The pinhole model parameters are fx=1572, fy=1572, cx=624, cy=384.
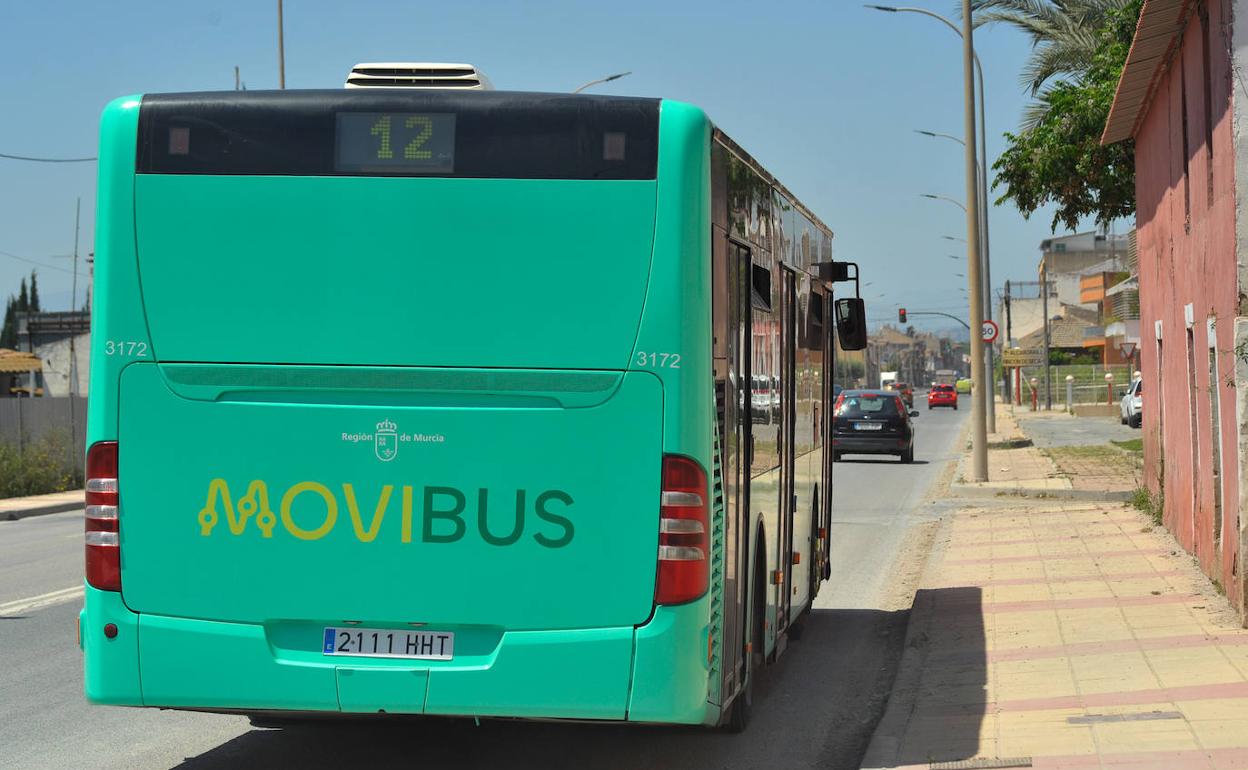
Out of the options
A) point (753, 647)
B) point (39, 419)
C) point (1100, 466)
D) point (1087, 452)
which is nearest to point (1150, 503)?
point (1100, 466)

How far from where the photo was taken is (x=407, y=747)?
7.61m

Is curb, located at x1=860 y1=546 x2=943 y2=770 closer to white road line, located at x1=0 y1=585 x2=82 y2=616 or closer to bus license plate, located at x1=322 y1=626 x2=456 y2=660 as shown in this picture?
bus license plate, located at x1=322 y1=626 x2=456 y2=660

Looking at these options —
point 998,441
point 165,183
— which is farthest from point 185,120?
point 998,441

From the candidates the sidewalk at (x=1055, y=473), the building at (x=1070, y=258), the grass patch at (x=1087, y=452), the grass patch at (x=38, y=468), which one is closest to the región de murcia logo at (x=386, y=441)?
the sidewalk at (x=1055, y=473)

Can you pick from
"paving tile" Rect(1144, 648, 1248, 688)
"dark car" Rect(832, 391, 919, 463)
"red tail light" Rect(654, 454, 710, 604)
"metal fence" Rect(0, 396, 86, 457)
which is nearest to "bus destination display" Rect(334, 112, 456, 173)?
"red tail light" Rect(654, 454, 710, 604)

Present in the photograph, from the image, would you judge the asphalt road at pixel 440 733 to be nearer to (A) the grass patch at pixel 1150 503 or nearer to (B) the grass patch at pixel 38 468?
(A) the grass patch at pixel 1150 503

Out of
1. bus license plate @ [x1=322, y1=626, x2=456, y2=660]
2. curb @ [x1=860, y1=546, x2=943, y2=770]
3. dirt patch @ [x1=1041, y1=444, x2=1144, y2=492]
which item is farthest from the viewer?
dirt patch @ [x1=1041, y1=444, x2=1144, y2=492]

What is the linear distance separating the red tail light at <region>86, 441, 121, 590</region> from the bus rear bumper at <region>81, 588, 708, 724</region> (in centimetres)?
7

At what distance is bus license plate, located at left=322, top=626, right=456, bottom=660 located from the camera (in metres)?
5.95

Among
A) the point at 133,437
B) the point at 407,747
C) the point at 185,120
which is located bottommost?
the point at 407,747

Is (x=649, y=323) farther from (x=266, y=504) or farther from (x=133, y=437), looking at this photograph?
(x=133, y=437)

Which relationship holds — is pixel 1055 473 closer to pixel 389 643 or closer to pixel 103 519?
pixel 389 643

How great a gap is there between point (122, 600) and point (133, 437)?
63 centimetres

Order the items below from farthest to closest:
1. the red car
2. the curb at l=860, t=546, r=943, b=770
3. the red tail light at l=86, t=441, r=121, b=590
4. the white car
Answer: the red car → the white car → the curb at l=860, t=546, r=943, b=770 → the red tail light at l=86, t=441, r=121, b=590
